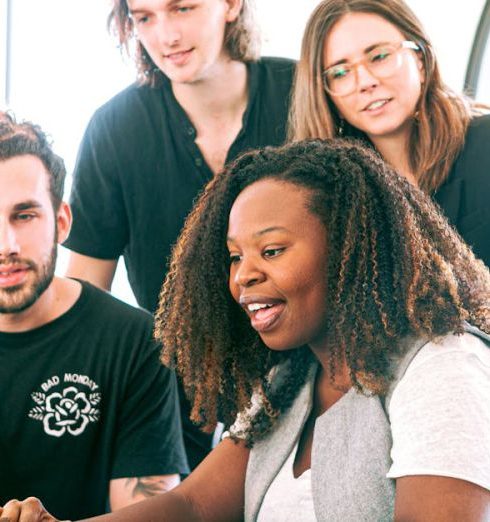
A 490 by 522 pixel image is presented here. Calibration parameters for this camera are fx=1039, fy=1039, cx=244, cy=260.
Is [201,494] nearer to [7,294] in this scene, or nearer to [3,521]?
[3,521]

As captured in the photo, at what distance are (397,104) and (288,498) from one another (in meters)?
0.95

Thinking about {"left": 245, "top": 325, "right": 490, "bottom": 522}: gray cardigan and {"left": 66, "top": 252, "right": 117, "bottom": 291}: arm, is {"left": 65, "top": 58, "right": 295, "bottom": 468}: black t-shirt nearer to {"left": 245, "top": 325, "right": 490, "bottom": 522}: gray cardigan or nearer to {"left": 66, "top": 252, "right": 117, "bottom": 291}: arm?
{"left": 66, "top": 252, "right": 117, "bottom": 291}: arm

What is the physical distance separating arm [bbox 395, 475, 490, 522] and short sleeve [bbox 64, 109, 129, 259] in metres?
1.30

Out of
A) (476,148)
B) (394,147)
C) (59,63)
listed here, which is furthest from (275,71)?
(59,63)

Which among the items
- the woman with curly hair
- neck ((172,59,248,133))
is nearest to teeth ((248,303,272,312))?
the woman with curly hair

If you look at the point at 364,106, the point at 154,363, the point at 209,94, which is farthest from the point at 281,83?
the point at 154,363

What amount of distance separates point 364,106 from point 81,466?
908 millimetres

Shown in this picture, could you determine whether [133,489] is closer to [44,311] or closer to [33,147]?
[44,311]

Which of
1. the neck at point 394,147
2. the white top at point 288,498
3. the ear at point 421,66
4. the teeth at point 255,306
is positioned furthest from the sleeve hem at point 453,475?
the ear at point 421,66

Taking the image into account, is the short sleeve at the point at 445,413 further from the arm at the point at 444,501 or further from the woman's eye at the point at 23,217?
the woman's eye at the point at 23,217

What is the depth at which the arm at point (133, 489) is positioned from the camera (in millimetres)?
1925

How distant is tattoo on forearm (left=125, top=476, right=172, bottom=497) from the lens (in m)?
1.93

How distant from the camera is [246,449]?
1646 millimetres

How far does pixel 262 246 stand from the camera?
4.86 feet
